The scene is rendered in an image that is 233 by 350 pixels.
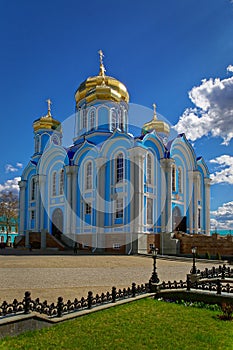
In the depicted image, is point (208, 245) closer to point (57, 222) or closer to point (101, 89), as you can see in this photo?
point (57, 222)

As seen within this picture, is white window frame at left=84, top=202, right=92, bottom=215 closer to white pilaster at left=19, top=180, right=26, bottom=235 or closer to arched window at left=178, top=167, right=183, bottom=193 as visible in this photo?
arched window at left=178, top=167, right=183, bottom=193

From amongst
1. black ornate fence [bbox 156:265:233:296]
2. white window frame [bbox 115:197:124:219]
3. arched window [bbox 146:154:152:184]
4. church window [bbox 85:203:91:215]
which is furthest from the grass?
Result: church window [bbox 85:203:91:215]

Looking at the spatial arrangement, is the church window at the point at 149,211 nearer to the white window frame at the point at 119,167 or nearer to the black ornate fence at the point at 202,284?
the white window frame at the point at 119,167

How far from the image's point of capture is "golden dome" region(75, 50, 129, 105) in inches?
1344

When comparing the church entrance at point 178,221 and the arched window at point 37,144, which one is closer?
the church entrance at point 178,221

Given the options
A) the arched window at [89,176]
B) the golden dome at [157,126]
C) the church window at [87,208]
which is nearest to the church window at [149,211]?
the church window at [87,208]

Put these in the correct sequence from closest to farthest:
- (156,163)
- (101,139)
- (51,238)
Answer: (156,163)
(51,238)
(101,139)

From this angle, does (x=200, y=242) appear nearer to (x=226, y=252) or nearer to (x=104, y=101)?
(x=226, y=252)

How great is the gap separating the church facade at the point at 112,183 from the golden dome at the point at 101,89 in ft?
0.31

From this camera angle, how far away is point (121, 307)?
8414 mm

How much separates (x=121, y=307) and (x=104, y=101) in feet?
91.0

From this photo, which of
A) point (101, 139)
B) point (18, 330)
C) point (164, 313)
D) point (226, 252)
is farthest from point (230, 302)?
point (101, 139)

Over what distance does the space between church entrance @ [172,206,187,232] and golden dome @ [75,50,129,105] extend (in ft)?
39.9

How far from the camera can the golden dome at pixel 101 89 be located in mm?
34125
